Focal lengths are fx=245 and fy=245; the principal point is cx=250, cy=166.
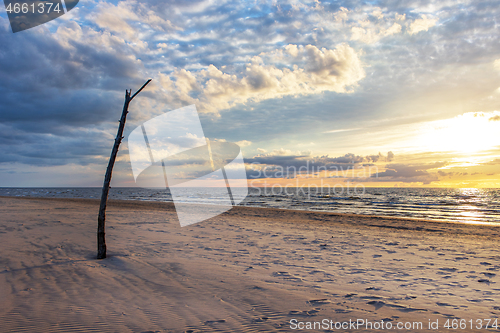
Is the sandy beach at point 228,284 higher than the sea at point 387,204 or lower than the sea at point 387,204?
higher

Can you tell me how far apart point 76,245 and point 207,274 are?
5.47 meters

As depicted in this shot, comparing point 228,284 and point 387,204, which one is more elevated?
point 228,284

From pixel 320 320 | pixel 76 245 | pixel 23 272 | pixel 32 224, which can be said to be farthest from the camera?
pixel 32 224

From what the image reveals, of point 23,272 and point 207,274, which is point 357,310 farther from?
point 23,272

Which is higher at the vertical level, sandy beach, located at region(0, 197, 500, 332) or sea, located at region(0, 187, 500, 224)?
sandy beach, located at region(0, 197, 500, 332)

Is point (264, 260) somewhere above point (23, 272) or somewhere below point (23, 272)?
below

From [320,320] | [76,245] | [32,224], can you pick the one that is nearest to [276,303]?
[320,320]

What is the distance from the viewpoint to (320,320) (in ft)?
13.6

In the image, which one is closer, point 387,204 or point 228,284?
point 228,284

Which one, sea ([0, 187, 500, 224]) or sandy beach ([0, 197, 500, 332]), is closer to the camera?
sandy beach ([0, 197, 500, 332])

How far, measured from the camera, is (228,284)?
5672mm

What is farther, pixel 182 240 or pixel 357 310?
pixel 182 240

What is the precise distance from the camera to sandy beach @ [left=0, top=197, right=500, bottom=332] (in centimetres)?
414

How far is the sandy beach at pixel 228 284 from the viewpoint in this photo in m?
4.14
